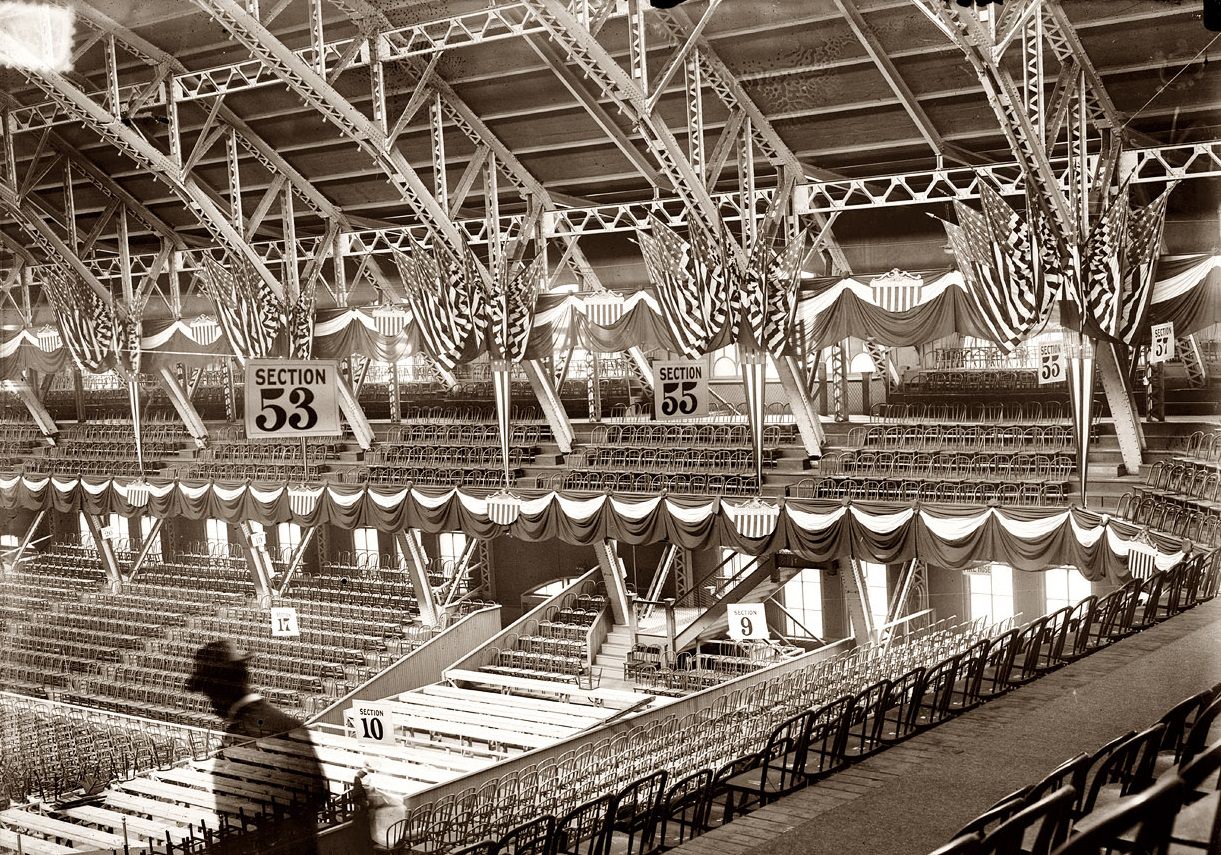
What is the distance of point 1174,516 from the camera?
46.2 feet

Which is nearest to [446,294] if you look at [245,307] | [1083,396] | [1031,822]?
[245,307]

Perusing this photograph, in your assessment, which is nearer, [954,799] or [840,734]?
[954,799]

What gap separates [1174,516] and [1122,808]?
13.0 metres

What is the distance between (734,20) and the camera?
16109 mm

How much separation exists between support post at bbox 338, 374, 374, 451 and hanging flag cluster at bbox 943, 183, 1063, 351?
14828 mm

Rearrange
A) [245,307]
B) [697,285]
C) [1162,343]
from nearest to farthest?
[1162,343] → [697,285] → [245,307]

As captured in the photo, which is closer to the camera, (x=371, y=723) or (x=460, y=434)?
(x=371, y=723)

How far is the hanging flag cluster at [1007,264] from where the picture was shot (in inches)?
610

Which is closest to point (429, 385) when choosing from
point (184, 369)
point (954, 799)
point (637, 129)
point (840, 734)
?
point (184, 369)

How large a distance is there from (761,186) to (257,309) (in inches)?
397

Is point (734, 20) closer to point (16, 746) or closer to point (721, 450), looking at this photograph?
point (721, 450)

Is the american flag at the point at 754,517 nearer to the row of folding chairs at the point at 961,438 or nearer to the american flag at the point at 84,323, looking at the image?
the row of folding chairs at the point at 961,438

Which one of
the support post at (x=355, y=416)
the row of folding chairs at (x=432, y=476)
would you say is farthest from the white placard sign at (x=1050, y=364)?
the support post at (x=355, y=416)

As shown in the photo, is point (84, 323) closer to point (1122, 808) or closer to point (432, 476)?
point (432, 476)
